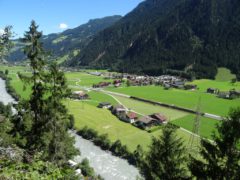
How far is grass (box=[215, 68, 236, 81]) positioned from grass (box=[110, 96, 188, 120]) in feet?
241

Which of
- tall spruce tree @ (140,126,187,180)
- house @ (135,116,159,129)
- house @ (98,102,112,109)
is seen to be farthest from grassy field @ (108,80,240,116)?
tall spruce tree @ (140,126,187,180)

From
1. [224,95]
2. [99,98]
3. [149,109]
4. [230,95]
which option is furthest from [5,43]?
[224,95]

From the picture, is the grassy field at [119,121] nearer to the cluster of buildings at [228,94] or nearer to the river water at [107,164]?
the river water at [107,164]

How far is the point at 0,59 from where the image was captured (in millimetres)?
12695

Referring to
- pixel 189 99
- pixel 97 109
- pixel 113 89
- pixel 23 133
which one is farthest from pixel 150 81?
pixel 23 133

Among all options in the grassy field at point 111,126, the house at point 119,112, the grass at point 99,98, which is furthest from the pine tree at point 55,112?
the grass at point 99,98

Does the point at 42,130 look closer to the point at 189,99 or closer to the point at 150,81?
the point at 189,99

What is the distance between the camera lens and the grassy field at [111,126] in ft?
179

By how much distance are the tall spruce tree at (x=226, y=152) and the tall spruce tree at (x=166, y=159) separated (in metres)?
3.31

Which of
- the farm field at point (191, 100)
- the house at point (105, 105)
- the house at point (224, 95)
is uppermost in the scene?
the house at point (224, 95)

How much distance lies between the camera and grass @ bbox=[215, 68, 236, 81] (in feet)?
503

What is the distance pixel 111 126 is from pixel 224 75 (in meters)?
110

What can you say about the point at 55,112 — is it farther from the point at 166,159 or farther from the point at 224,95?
the point at 224,95

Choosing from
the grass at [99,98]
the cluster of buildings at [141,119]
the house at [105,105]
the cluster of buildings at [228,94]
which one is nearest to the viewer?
the cluster of buildings at [141,119]
